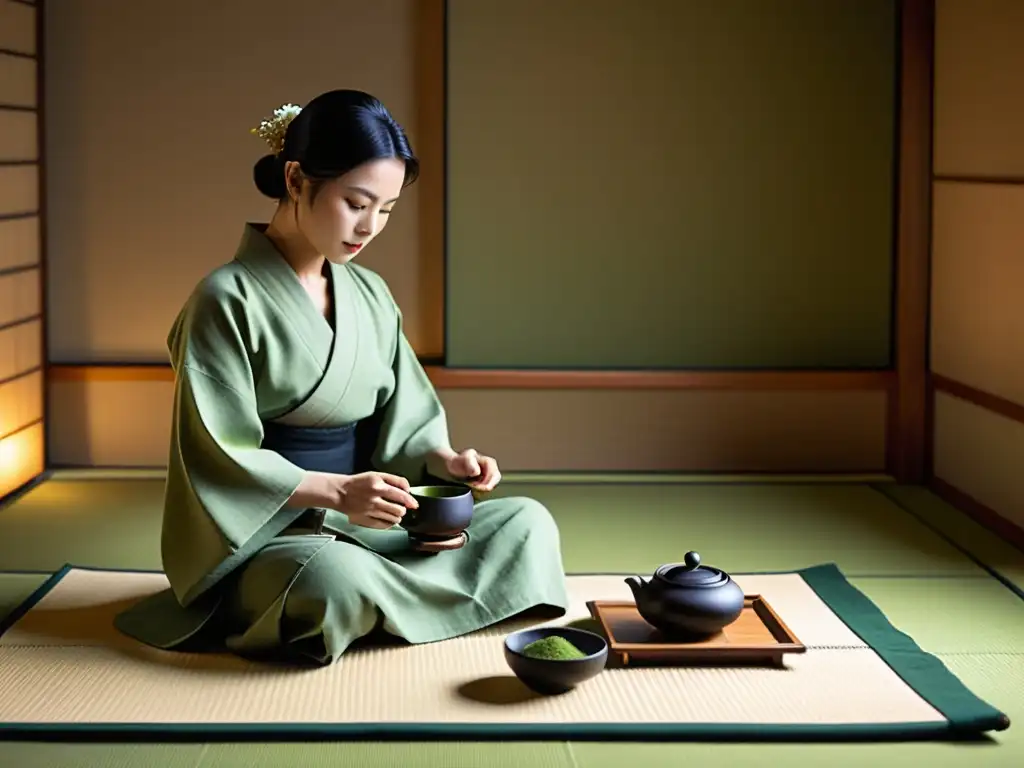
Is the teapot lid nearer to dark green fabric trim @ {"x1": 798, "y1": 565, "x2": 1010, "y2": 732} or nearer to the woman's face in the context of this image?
dark green fabric trim @ {"x1": 798, "y1": 565, "x2": 1010, "y2": 732}

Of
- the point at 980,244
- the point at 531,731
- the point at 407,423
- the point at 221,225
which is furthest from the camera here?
the point at 221,225

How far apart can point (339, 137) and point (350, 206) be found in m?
0.16

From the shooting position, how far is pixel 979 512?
4988 mm

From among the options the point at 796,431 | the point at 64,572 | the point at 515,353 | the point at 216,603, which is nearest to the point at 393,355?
the point at 216,603

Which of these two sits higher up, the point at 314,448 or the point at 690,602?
the point at 314,448

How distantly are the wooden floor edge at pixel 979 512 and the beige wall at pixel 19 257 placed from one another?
3215 mm

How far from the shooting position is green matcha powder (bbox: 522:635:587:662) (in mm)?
3133

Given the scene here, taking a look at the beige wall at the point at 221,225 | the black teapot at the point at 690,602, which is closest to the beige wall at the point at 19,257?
the beige wall at the point at 221,225

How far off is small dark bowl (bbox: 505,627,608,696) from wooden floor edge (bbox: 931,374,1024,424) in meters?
2.13

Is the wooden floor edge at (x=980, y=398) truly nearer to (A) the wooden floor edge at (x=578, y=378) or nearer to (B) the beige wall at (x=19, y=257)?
(A) the wooden floor edge at (x=578, y=378)

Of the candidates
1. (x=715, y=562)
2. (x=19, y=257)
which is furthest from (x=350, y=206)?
(x=19, y=257)

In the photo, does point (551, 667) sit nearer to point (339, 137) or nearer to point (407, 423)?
point (407, 423)

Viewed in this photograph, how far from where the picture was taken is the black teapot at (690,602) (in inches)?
131

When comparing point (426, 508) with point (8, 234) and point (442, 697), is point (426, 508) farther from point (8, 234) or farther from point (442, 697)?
point (8, 234)
